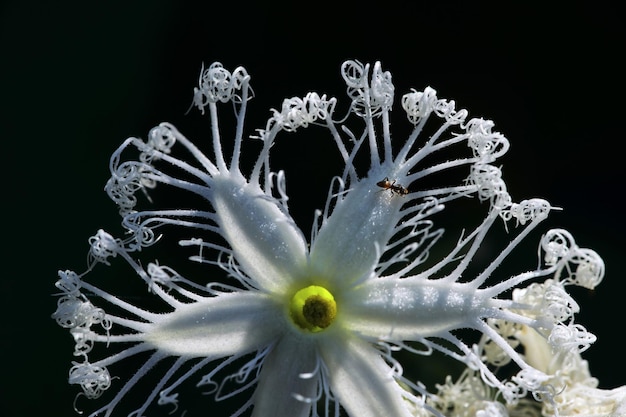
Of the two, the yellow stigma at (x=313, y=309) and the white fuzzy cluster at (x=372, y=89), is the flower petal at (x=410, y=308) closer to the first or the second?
the yellow stigma at (x=313, y=309)

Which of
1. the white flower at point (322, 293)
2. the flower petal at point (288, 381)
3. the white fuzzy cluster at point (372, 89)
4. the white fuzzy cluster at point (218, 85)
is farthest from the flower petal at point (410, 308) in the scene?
the white fuzzy cluster at point (218, 85)

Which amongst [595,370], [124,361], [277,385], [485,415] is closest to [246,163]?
[124,361]

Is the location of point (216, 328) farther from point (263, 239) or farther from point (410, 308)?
point (410, 308)

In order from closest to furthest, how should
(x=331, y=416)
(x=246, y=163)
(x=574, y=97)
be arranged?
(x=331, y=416)
(x=246, y=163)
(x=574, y=97)

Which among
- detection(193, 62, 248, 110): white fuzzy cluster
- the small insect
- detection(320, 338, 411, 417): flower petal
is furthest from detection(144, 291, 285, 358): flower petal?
detection(193, 62, 248, 110): white fuzzy cluster

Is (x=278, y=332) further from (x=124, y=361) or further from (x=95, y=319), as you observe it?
(x=124, y=361)
